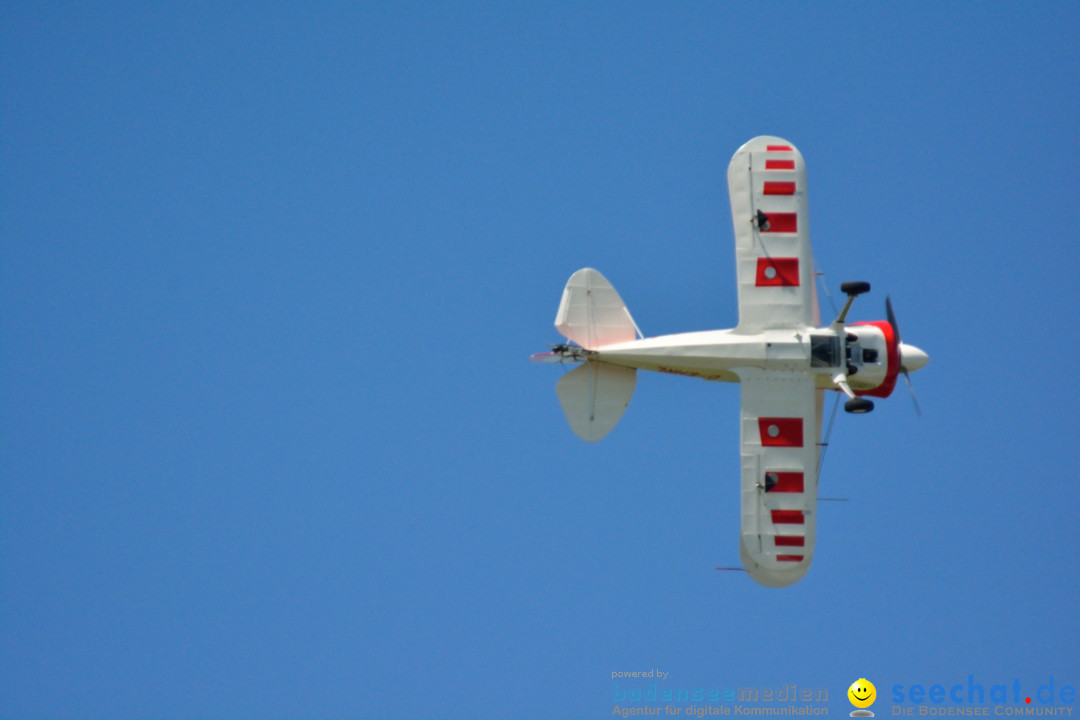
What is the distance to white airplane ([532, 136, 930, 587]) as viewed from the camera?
28797 mm

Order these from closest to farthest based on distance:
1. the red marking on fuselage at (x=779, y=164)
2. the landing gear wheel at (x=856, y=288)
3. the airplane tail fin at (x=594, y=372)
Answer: the landing gear wheel at (x=856, y=288), the airplane tail fin at (x=594, y=372), the red marking on fuselage at (x=779, y=164)

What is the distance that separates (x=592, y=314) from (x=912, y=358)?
23.7ft

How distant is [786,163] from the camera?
29.9 m

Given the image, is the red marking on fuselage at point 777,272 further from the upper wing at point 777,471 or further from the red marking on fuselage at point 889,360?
the red marking on fuselage at point 889,360

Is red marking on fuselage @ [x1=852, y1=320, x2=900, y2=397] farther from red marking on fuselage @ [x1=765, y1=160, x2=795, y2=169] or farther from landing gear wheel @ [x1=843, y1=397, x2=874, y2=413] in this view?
red marking on fuselage @ [x1=765, y1=160, x2=795, y2=169]

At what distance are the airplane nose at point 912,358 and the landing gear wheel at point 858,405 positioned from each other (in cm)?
229

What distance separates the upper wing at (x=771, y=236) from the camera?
29.1 metres

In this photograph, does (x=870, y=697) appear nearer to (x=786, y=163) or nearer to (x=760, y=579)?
(x=760, y=579)

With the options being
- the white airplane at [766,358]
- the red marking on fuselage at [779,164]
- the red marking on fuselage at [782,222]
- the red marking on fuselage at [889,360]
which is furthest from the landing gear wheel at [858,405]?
the red marking on fuselage at [779,164]

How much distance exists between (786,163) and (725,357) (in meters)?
4.76

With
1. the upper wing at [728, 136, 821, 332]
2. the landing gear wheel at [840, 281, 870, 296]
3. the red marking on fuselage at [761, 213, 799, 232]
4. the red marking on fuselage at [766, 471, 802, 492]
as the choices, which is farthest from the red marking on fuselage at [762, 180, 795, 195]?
the red marking on fuselage at [766, 471, 802, 492]

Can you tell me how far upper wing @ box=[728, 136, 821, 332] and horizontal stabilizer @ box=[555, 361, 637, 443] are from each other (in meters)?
2.98

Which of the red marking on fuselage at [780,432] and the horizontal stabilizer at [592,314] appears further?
the horizontal stabilizer at [592,314]

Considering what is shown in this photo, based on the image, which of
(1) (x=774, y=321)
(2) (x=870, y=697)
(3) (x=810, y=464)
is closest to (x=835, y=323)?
(1) (x=774, y=321)
